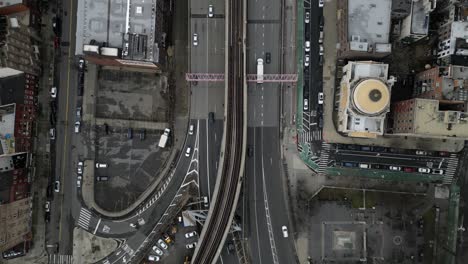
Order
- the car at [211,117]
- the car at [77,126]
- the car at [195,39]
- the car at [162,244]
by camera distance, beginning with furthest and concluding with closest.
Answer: the car at [195,39]
the car at [77,126]
the car at [211,117]
the car at [162,244]

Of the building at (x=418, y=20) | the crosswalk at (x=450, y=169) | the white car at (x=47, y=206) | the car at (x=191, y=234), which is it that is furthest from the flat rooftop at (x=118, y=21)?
the crosswalk at (x=450, y=169)

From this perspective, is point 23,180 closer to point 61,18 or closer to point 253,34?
point 61,18

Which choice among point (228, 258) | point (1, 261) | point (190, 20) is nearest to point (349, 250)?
point (228, 258)

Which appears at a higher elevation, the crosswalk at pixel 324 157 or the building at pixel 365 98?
the building at pixel 365 98

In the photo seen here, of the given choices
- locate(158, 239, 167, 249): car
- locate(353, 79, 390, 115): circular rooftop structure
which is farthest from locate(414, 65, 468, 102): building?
locate(158, 239, 167, 249): car

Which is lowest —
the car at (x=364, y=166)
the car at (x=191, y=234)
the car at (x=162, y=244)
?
the car at (x=162, y=244)

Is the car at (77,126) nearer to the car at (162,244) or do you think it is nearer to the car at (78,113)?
the car at (78,113)

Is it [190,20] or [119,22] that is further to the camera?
[190,20]
